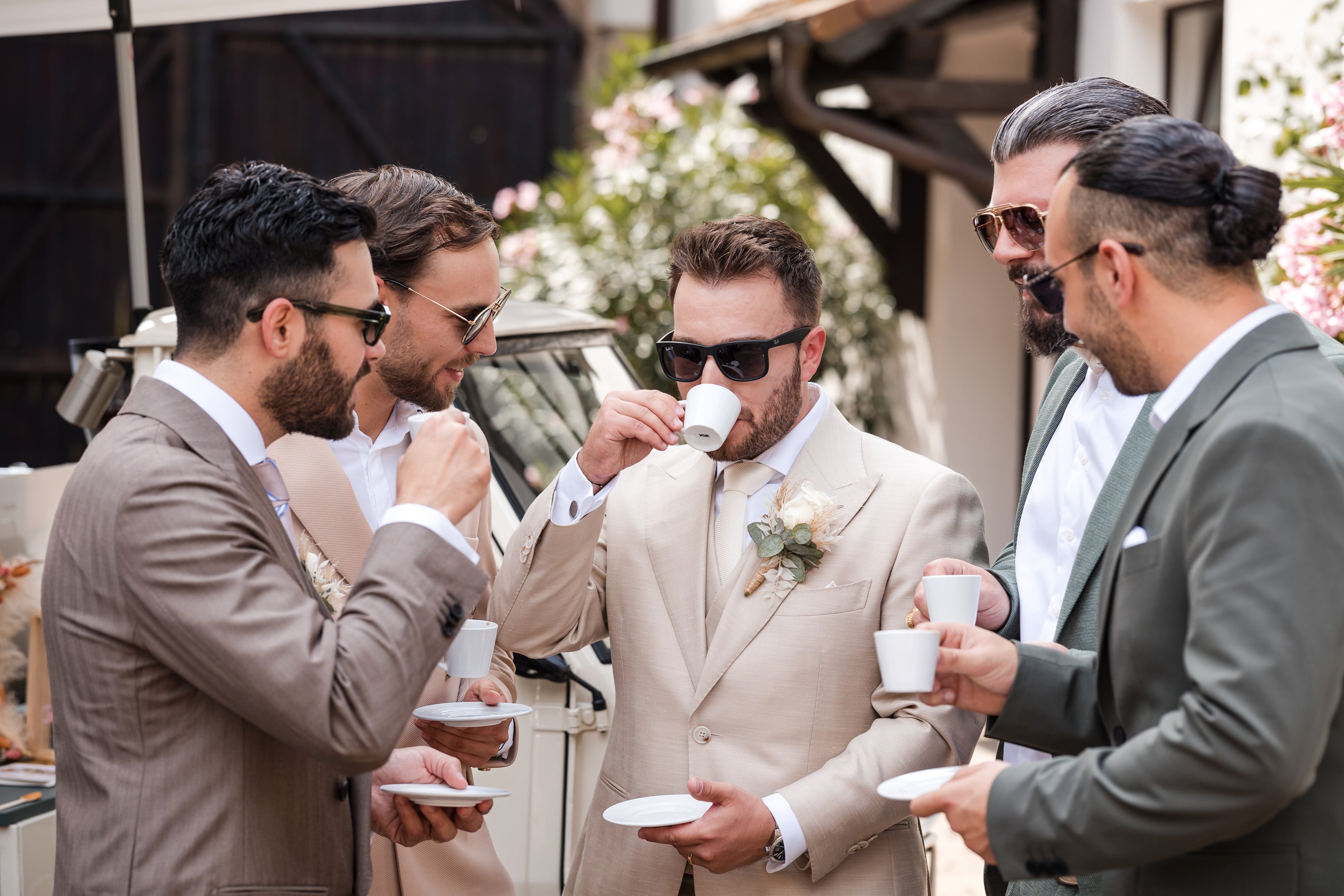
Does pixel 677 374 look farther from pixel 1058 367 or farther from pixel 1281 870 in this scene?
pixel 1281 870

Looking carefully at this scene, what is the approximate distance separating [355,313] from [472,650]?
2.03ft

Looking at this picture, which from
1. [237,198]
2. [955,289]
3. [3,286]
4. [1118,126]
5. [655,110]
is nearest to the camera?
[1118,126]

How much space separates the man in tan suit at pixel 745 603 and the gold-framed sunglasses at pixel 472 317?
0.47 m

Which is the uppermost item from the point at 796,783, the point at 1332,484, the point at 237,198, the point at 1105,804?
the point at 237,198

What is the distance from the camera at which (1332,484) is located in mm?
1504

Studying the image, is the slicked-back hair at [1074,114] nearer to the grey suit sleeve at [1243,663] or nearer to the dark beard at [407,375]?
the grey suit sleeve at [1243,663]

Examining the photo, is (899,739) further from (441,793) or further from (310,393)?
(310,393)

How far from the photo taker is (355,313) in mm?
1982

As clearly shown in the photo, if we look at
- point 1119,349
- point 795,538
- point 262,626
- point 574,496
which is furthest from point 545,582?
point 1119,349

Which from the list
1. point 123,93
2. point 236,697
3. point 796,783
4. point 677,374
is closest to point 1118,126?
point 677,374

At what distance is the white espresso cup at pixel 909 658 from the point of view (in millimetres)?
1843

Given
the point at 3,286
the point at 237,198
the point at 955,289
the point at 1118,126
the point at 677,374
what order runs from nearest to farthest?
the point at 1118,126, the point at 237,198, the point at 677,374, the point at 955,289, the point at 3,286

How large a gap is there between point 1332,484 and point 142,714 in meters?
1.60

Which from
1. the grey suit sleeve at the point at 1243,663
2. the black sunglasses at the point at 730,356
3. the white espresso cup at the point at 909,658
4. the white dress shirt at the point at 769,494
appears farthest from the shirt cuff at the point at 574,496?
the grey suit sleeve at the point at 1243,663
